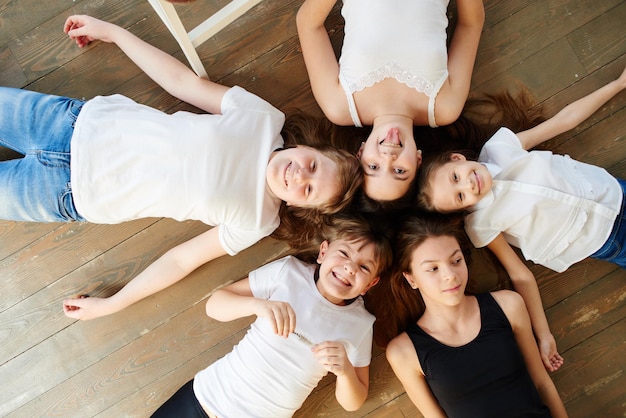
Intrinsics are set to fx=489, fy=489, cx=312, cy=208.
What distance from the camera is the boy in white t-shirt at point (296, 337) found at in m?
1.36

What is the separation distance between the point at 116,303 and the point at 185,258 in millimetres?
258

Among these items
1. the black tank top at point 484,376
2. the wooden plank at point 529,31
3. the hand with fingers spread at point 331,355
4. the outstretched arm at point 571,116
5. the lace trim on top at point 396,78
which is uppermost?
the lace trim on top at point 396,78

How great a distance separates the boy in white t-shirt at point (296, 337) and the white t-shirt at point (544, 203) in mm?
333

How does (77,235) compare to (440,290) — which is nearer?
(440,290)

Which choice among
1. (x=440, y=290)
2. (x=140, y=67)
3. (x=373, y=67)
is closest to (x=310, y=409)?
(x=440, y=290)

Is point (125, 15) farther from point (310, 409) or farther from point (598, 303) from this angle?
point (598, 303)

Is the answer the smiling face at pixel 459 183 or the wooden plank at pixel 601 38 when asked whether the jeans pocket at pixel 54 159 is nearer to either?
the smiling face at pixel 459 183

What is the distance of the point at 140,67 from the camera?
1.47 metres

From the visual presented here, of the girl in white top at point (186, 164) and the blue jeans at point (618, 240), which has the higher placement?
the girl in white top at point (186, 164)

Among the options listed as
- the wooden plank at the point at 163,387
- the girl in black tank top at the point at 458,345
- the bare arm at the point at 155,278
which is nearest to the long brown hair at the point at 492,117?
the girl in black tank top at the point at 458,345

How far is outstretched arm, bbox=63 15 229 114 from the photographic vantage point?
4.63 feet

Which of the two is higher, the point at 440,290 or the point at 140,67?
the point at 140,67

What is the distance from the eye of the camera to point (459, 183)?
131 centimetres

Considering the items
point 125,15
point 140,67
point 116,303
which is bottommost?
point 116,303
